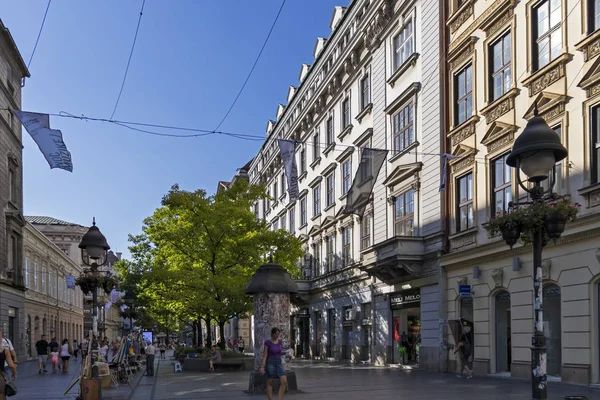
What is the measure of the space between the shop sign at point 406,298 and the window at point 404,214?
2383 millimetres

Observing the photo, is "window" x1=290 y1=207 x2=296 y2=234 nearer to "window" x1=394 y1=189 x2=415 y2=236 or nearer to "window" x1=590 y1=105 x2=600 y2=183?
"window" x1=394 y1=189 x2=415 y2=236

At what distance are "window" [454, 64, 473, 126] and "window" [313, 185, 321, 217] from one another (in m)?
19.5

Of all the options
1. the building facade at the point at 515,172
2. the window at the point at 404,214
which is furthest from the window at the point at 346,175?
the building facade at the point at 515,172

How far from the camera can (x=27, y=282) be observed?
5206 centimetres

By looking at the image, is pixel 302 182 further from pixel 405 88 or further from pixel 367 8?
pixel 405 88

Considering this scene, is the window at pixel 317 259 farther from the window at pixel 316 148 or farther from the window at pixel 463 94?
the window at pixel 463 94

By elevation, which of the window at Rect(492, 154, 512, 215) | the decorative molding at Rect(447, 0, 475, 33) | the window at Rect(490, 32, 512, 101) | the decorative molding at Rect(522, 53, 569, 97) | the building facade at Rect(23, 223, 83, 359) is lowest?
the building facade at Rect(23, 223, 83, 359)

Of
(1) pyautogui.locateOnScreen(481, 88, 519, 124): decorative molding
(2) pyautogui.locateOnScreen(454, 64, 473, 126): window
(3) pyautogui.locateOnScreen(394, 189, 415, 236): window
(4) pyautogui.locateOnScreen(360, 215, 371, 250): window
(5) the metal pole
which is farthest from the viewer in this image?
(4) pyautogui.locateOnScreen(360, 215, 371, 250): window

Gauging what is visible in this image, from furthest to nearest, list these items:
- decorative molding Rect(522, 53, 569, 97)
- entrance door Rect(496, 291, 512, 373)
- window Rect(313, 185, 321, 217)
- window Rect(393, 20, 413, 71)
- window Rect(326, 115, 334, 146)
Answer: window Rect(313, 185, 321, 217) < window Rect(326, 115, 334, 146) < window Rect(393, 20, 413, 71) < entrance door Rect(496, 291, 512, 373) < decorative molding Rect(522, 53, 569, 97)

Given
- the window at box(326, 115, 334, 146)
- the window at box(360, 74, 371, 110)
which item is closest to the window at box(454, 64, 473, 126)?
the window at box(360, 74, 371, 110)

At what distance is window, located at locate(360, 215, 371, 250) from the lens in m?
34.4

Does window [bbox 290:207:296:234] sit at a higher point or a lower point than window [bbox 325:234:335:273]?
higher

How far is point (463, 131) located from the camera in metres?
24.5

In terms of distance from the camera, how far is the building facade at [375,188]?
2709 centimetres
